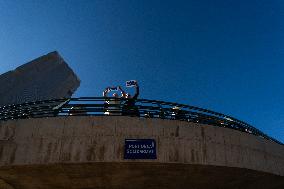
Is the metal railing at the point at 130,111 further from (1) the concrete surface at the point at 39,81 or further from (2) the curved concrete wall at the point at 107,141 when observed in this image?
(1) the concrete surface at the point at 39,81

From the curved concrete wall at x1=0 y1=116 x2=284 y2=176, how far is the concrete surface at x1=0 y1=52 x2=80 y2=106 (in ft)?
56.8

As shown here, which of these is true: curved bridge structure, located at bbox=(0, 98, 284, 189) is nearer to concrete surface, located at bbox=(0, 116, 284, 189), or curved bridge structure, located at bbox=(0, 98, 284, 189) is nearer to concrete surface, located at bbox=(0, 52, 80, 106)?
concrete surface, located at bbox=(0, 116, 284, 189)

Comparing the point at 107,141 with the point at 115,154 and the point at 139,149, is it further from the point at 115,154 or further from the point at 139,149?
the point at 139,149

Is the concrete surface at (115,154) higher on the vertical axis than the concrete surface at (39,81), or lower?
lower

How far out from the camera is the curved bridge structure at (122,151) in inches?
351

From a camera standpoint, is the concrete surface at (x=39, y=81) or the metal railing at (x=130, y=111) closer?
the metal railing at (x=130, y=111)

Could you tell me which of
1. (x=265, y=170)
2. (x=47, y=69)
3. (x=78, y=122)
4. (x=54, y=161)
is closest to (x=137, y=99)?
(x=78, y=122)

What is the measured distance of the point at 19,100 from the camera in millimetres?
26656

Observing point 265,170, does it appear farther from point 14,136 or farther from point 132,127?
point 14,136

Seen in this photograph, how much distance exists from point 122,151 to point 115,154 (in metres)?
0.23

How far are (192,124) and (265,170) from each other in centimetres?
304

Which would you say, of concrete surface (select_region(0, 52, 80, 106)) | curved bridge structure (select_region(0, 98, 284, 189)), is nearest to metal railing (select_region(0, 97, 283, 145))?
curved bridge structure (select_region(0, 98, 284, 189))

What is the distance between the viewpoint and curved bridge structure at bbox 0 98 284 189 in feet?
29.3

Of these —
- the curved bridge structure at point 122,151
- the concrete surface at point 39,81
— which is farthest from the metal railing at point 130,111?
the concrete surface at point 39,81
